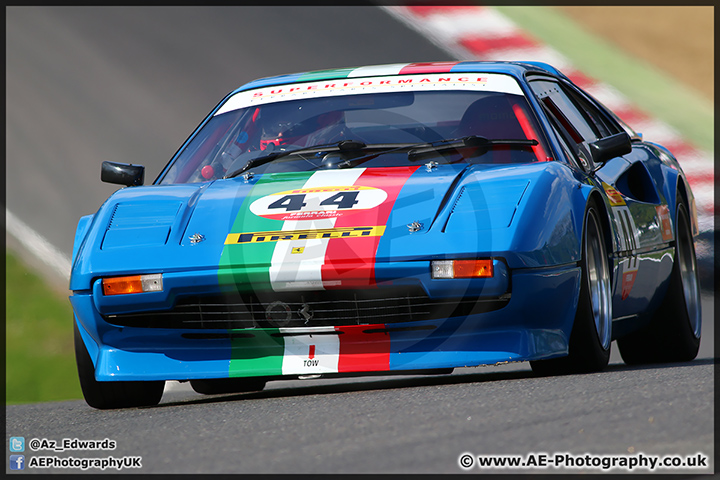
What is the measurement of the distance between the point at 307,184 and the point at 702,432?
1974 millimetres

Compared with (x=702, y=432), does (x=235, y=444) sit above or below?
below

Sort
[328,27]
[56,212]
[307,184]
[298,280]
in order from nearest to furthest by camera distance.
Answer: [298,280], [307,184], [56,212], [328,27]

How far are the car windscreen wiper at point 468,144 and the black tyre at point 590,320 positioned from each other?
0.39 metres

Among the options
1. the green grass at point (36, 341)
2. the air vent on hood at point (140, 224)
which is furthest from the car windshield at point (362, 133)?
the green grass at point (36, 341)

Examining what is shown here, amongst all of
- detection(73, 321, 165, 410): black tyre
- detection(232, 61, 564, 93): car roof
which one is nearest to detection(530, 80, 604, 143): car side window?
detection(232, 61, 564, 93): car roof

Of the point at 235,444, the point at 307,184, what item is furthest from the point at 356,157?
the point at 235,444

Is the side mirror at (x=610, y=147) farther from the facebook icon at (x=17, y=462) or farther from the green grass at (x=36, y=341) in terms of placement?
the green grass at (x=36, y=341)

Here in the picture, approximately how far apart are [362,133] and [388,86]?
0.84ft

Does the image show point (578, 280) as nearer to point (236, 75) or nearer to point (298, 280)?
point (298, 280)

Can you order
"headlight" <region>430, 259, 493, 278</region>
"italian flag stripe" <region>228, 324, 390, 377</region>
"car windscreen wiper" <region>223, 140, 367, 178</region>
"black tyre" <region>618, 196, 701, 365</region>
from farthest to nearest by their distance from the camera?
"black tyre" <region>618, 196, 701, 365</region>, "car windscreen wiper" <region>223, 140, 367, 178</region>, "italian flag stripe" <region>228, 324, 390, 377</region>, "headlight" <region>430, 259, 493, 278</region>

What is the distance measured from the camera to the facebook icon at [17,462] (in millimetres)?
3017

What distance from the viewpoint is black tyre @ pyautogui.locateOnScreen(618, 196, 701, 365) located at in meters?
5.64

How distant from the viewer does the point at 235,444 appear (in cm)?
302

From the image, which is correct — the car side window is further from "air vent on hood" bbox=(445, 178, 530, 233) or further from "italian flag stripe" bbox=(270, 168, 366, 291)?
"italian flag stripe" bbox=(270, 168, 366, 291)
